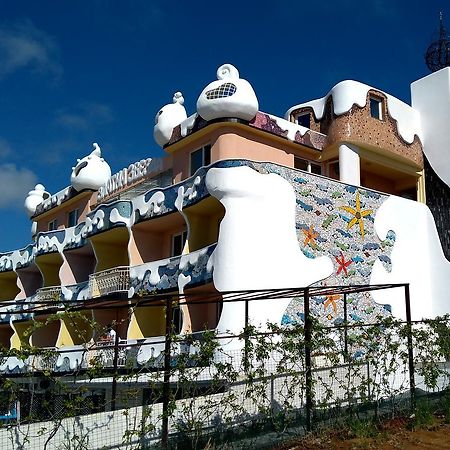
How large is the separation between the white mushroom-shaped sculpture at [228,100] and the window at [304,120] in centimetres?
397

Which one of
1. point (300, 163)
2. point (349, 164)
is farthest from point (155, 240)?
point (349, 164)

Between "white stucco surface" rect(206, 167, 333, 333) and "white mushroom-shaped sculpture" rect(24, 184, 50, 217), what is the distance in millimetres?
18225

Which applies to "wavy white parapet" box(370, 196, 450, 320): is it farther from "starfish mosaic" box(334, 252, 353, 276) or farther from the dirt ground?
the dirt ground

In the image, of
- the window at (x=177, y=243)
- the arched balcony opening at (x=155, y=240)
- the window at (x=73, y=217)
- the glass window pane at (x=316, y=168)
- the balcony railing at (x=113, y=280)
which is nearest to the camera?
the balcony railing at (x=113, y=280)

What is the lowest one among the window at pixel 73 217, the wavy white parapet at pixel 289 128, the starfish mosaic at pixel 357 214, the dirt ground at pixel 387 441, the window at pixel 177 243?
the dirt ground at pixel 387 441

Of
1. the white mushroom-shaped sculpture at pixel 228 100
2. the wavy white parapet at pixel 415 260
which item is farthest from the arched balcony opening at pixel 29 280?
the wavy white parapet at pixel 415 260

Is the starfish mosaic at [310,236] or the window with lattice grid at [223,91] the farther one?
the window with lattice grid at [223,91]

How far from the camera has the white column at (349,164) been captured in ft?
70.2

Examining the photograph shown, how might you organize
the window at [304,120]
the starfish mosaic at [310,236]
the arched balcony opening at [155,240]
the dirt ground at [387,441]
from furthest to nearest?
1. the window at [304,120]
2. the arched balcony opening at [155,240]
3. the starfish mosaic at [310,236]
4. the dirt ground at [387,441]

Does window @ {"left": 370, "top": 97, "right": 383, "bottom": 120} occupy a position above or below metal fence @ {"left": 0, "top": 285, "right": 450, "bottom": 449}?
above

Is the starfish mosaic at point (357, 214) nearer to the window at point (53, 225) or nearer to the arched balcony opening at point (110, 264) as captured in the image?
the arched balcony opening at point (110, 264)

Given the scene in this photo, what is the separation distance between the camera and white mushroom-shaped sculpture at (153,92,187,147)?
74.0 feet

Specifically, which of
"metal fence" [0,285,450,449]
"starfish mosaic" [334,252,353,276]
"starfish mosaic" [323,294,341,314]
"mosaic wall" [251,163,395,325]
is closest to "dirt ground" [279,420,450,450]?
"metal fence" [0,285,450,449]

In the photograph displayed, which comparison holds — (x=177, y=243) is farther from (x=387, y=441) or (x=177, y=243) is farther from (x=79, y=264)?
(x=387, y=441)
